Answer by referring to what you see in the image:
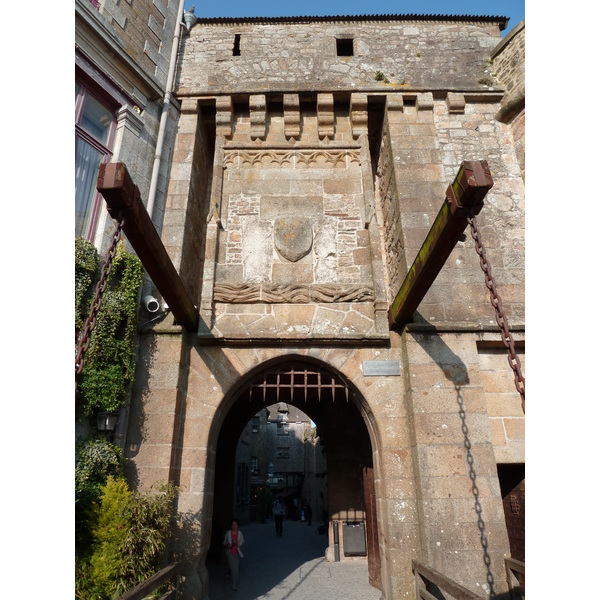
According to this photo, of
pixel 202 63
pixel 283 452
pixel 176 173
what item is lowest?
pixel 283 452

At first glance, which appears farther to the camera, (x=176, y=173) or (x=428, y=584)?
(x=176, y=173)

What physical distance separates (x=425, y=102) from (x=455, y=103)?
1.39ft

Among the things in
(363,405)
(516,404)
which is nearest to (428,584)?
(363,405)

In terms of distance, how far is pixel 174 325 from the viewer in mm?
4504

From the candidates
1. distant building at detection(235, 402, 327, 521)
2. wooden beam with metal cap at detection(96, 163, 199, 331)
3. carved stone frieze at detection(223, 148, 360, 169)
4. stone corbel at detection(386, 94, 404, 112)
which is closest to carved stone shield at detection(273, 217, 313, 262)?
carved stone frieze at detection(223, 148, 360, 169)

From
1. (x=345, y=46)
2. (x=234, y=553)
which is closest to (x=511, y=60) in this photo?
(x=345, y=46)

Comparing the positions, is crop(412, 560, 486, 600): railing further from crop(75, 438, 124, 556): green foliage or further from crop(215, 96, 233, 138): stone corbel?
crop(215, 96, 233, 138): stone corbel

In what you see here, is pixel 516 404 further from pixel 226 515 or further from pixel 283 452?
pixel 283 452

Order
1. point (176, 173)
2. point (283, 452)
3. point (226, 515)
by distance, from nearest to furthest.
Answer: point (176, 173) < point (226, 515) < point (283, 452)

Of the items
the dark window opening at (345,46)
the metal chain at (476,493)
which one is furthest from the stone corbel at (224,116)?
the metal chain at (476,493)

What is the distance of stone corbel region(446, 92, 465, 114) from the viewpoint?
237 inches

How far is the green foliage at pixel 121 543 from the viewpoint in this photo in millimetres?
3074

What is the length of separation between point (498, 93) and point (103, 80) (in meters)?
5.36

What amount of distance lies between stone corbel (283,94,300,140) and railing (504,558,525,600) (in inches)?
221
